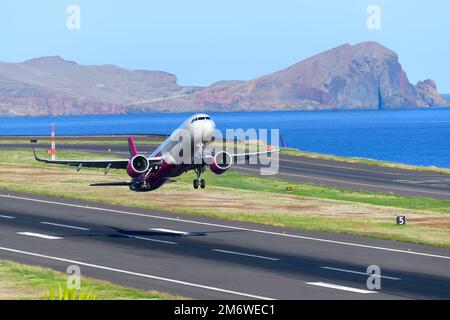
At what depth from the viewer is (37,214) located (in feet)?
251

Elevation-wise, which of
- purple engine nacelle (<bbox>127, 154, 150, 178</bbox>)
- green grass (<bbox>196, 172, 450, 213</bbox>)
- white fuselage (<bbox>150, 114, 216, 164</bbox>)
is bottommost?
green grass (<bbox>196, 172, 450, 213</bbox>)

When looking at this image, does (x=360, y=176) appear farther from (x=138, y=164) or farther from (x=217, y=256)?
(x=217, y=256)

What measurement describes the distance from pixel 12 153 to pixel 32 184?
3927cm

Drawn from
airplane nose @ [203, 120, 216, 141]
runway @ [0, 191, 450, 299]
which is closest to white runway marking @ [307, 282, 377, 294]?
runway @ [0, 191, 450, 299]

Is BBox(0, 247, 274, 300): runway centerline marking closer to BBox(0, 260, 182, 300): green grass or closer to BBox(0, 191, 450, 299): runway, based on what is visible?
BBox(0, 191, 450, 299): runway

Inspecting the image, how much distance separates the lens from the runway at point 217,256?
46000mm

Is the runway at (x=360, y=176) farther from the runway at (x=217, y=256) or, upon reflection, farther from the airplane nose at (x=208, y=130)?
the airplane nose at (x=208, y=130)

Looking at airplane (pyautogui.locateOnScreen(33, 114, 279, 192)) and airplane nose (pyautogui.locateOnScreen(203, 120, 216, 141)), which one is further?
airplane (pyautogui.locateOnScreen(33, 114, 279, 192))

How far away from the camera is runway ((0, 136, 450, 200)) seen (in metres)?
102

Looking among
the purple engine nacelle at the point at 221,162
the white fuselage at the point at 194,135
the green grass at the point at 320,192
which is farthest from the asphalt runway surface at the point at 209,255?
the green grass at the point at 320,192

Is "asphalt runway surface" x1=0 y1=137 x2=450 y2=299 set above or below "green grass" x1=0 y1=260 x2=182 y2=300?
below

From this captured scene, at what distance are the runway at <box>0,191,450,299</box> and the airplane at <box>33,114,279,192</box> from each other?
3.86 metres

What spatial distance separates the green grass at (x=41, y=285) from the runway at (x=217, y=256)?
1.60m
